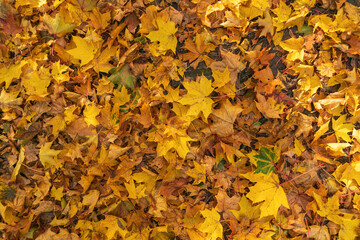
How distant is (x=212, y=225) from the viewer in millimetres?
1134

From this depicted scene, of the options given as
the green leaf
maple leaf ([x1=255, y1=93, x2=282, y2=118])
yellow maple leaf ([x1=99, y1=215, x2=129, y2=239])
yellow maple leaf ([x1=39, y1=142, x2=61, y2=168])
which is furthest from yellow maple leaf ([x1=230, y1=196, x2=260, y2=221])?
yellow maple leaf ([x1=39, y1=142, x2=61, y2=168])

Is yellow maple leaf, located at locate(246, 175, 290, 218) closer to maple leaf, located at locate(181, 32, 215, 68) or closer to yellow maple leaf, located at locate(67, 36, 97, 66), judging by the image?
maple leaf, located at locate(181, 32, 215, 68)

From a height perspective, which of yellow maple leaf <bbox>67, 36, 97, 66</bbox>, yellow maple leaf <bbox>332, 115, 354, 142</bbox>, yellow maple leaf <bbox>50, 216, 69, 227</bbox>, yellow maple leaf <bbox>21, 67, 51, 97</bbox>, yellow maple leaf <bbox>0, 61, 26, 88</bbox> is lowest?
yellow maple leaf <bbox>50, 216, 69, 227</bbox>

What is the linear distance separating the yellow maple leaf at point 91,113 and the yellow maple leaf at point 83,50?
0.68 ft

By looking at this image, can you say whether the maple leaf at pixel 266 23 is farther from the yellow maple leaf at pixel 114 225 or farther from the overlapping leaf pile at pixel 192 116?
the yellow maple leaf at pixel 114 225

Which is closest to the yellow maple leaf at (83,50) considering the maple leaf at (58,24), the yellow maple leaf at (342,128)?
the maple leaf at (58,24)

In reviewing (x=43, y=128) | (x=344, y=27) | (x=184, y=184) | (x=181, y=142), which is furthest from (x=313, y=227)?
(x=43, y=128)

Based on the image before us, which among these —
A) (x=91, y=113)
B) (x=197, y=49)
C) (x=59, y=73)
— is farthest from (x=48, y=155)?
(x=197, y=49)

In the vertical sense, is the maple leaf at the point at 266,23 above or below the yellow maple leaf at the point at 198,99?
above

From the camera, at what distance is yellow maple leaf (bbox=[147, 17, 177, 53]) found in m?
1.10

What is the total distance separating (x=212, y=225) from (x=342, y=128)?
0.76 meters

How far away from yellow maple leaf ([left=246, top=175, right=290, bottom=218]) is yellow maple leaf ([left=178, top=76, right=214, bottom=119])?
0.41 metres

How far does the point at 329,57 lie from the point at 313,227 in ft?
2.66

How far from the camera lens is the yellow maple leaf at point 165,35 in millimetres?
1096
